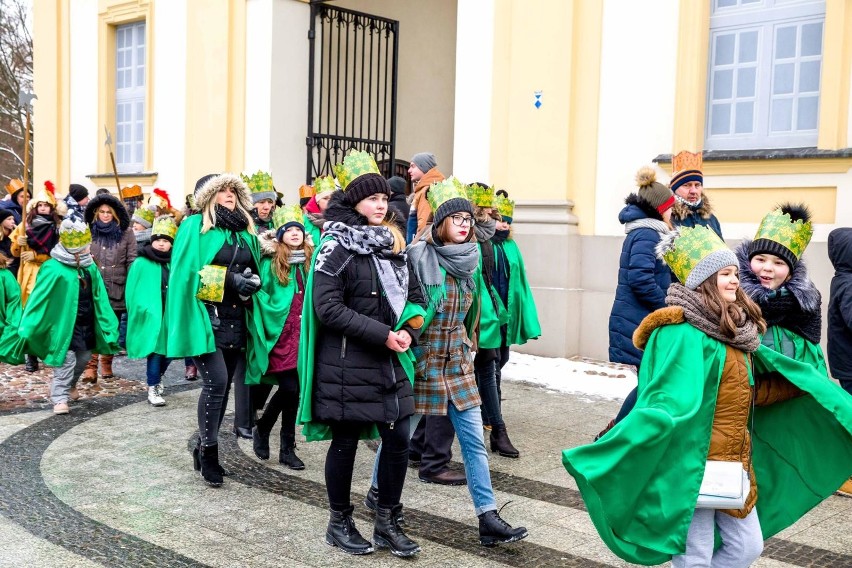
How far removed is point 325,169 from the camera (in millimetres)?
13859

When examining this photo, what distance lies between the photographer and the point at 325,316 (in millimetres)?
4148

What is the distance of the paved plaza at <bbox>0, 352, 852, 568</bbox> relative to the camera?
169 inches

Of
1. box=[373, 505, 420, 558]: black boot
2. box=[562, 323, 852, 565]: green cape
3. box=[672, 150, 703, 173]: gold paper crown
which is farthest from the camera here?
box=[672, 150, 703, 173]: gold paper crown

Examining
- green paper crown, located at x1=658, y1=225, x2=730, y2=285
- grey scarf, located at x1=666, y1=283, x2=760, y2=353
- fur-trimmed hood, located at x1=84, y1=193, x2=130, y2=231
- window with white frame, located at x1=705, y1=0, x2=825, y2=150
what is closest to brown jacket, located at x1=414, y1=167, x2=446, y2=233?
fur-trimmed hood, located at x1=84, y1=193, x2=130, y2=231

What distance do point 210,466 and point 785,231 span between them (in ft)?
10.7

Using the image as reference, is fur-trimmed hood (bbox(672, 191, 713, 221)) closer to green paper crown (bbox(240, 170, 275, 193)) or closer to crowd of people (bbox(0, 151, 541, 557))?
crowd of people (bbox(0, 151, 541, 557))

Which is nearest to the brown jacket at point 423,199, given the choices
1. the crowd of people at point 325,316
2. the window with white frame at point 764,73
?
the crowd of people at point 325,316

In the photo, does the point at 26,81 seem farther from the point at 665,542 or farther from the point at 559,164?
the point at 665,542

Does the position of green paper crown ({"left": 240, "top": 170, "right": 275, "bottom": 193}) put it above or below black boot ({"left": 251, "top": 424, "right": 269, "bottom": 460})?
above

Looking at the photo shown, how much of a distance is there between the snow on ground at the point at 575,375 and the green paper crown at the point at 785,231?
3.90 meters

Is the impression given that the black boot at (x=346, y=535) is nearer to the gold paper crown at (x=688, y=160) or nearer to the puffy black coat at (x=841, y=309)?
the puffy black coat at (x=841, y=309)

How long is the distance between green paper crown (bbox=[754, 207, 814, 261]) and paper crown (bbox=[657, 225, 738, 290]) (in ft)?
3.53

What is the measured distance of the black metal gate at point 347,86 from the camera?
1366 cm

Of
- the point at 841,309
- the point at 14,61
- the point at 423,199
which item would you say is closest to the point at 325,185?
the point at 423,199
